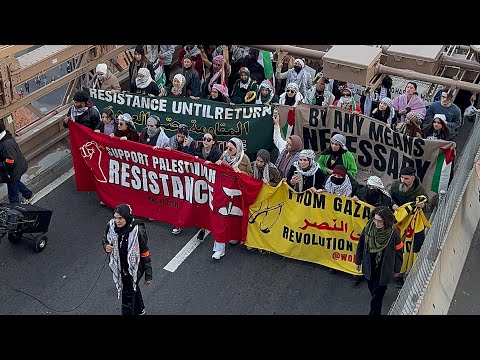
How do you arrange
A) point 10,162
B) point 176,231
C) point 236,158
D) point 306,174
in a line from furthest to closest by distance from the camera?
point 176,231 → point 10,162 → point 236,158 → point 306,174

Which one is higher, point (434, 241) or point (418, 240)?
point (434, 241)

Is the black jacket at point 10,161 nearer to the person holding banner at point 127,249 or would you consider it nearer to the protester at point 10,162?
the protester at point 10,162

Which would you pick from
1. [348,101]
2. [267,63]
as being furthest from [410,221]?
[267,63]

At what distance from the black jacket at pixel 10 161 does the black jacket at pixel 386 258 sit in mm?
4692

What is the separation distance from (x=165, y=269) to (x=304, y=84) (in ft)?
13.7

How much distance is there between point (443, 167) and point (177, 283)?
3.64m

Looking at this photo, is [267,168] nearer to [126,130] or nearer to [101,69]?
[126,130]

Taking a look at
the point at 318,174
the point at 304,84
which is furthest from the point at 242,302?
the point at 304,84

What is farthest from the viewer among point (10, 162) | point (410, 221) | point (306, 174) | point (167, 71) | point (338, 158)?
point (167, 71)

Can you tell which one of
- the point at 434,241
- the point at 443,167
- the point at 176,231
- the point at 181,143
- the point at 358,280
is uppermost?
the point at 443,167

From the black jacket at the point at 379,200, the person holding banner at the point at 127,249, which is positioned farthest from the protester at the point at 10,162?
the black jacket at the point at 379,200

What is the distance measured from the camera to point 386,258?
6906 mm

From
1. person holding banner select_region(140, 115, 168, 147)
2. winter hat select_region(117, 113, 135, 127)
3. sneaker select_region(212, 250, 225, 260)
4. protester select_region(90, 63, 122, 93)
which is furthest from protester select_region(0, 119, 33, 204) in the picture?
sneaker select_region(212, 250, 225, 260)

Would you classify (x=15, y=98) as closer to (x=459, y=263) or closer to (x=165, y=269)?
(x=165, y=269)
